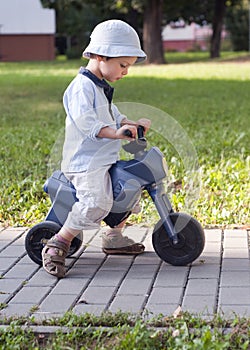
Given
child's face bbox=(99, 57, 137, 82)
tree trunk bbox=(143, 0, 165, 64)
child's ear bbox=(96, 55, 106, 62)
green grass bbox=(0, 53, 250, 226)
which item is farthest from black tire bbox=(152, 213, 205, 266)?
tree trunk bbox=(143, 0, 165, 64)

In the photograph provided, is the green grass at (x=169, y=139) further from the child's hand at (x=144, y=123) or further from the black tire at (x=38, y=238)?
the black tire at (x=38, y=238)

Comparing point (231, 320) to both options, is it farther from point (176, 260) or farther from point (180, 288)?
point (176, 260)

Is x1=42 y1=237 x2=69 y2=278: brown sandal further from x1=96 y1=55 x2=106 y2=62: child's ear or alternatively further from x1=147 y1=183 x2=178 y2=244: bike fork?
x1=96 y1=55 x2=106 y2=62: child's ear

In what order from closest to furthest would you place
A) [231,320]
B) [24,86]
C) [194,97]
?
[231,320], [194,97], [24,86]

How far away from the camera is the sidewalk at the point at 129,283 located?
4.26 m

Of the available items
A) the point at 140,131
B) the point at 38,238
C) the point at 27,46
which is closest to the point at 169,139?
the point at 140,131

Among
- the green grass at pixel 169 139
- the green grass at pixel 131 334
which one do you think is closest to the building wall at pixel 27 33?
the green grass at pixel 169 139

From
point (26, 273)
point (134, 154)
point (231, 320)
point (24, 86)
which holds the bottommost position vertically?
point (24, 86)

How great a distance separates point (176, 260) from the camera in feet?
16.5

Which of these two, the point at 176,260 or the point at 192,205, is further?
the point at 192,205

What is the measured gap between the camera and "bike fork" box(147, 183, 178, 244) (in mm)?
5004

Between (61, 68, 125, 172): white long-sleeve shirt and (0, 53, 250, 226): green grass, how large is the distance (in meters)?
0.30

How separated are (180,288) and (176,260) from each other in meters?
0.45

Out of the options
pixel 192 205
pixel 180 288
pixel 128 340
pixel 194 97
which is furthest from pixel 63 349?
pixel 194 97
